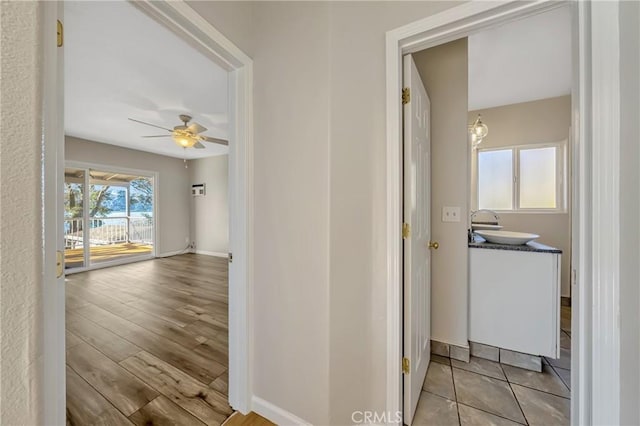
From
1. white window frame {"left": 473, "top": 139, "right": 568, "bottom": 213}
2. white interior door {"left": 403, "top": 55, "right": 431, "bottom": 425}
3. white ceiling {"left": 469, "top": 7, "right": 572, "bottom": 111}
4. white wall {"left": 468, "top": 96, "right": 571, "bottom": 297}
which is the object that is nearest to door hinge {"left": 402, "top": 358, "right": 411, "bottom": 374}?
white interior door {"left": 403, "top": 55, "right": 431, "bottom": 425}

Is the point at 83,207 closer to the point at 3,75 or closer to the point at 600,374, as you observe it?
the point at 3,75

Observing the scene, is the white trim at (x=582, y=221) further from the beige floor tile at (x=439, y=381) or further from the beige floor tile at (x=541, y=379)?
the beige floor tile at (x=541, y=379)

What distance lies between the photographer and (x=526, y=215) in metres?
3.52

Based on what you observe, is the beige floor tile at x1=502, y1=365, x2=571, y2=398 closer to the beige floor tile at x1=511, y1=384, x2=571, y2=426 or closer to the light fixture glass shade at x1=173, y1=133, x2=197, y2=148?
the beige floor tile at x1=511, y1=384, x2=571, y2=426

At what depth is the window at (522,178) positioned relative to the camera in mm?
3391

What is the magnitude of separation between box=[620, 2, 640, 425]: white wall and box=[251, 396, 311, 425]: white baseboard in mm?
1313

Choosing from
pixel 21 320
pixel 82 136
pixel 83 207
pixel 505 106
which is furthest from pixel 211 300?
pixel 505 106

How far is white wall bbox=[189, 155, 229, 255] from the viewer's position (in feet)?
19.5

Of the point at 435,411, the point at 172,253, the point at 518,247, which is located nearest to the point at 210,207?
the point at 172,253

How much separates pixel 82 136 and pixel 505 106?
7084 millimetres

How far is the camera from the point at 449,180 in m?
2.07

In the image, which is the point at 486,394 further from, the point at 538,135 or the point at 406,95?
the point at 538,135

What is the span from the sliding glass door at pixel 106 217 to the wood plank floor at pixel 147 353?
1346mm

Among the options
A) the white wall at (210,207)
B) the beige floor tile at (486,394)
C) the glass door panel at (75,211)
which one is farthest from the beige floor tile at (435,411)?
the glass door panel at (75,211)
